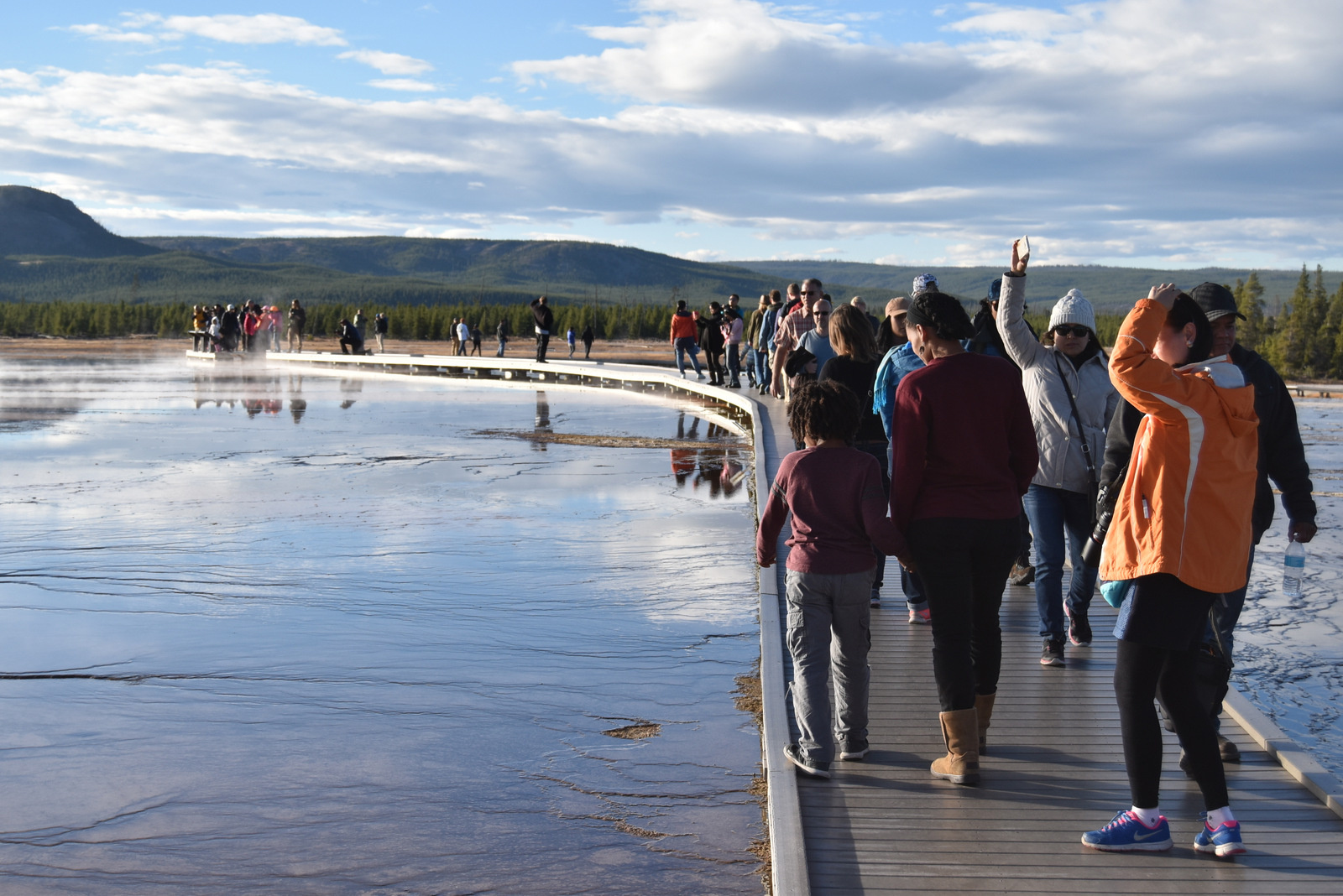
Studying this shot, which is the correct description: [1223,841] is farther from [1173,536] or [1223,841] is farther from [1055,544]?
[1055,544]

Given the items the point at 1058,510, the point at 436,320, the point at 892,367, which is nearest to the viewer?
the point at 1058,510

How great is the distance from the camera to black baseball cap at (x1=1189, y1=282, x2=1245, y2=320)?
14.9 feet

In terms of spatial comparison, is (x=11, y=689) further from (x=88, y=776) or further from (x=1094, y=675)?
(x=1094, y=675)

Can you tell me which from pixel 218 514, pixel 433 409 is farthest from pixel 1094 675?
pixel 433 409

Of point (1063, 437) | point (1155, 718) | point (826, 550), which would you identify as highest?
point (1063, 437)

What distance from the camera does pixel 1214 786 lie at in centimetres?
382

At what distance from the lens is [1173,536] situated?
3648 millimetres

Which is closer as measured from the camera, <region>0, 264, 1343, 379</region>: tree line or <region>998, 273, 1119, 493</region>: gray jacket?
<region>998, 273, 1119, 493</region>: gray jacket

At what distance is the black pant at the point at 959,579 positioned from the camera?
14.1ft

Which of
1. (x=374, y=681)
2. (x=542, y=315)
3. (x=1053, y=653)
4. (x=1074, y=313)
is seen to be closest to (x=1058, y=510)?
(x=1053, y=653)

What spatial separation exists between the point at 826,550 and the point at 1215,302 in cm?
166

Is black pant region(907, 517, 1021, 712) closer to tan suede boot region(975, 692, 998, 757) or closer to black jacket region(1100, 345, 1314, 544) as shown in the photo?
tan suede boot region(975, 692, 998, 757)

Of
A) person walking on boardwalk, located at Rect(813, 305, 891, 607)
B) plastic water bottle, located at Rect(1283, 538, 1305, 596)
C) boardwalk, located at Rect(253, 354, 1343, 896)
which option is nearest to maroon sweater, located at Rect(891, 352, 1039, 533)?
boardwalk, located at Rect(253, 354, 1343, 896)

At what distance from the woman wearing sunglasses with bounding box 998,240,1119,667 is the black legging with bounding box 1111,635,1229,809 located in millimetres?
1938
